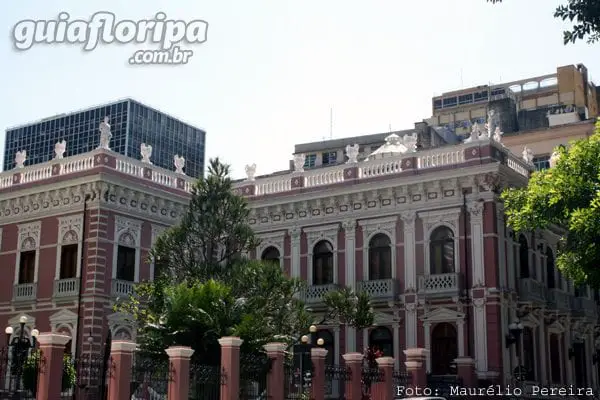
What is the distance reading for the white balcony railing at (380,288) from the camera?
33.4 metres

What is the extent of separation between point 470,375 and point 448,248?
16.6ft

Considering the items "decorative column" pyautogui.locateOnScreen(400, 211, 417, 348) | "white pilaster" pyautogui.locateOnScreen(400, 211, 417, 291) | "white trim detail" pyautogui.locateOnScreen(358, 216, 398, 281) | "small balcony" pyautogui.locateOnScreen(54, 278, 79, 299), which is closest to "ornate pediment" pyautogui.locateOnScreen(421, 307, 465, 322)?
"decorative column" pyautogui.locateOnScreen(400, 211, 417, 348)

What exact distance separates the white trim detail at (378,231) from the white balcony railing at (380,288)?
0.43 m

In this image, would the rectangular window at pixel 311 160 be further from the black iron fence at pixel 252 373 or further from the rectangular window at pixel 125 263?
the black iron fence at pixel 252 373

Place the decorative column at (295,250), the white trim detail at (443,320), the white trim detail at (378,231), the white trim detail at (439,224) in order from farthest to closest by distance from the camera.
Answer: the decorative column at (295,250) < the white trim detail at (378,231) < the white trim detail at (439,224) < the white trim detail at (443,320)

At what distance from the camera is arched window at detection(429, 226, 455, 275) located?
108ft

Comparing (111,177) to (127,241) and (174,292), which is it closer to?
(127,241)

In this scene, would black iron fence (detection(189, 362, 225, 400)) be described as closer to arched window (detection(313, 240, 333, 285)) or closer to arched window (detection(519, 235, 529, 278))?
arched window (detection(313, 240, 333, 285))

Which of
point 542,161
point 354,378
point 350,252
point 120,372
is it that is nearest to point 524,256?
point 350,252

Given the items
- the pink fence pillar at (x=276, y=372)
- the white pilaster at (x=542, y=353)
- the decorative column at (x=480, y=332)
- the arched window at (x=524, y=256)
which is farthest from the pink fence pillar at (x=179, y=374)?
the white pilaster at (x=542, y=353)

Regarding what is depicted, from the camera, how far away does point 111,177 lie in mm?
33656

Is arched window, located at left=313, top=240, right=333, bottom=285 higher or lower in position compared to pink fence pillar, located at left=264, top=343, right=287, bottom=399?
higher

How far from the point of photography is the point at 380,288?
1330 inches

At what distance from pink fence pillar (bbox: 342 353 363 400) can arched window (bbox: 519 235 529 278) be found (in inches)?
477
